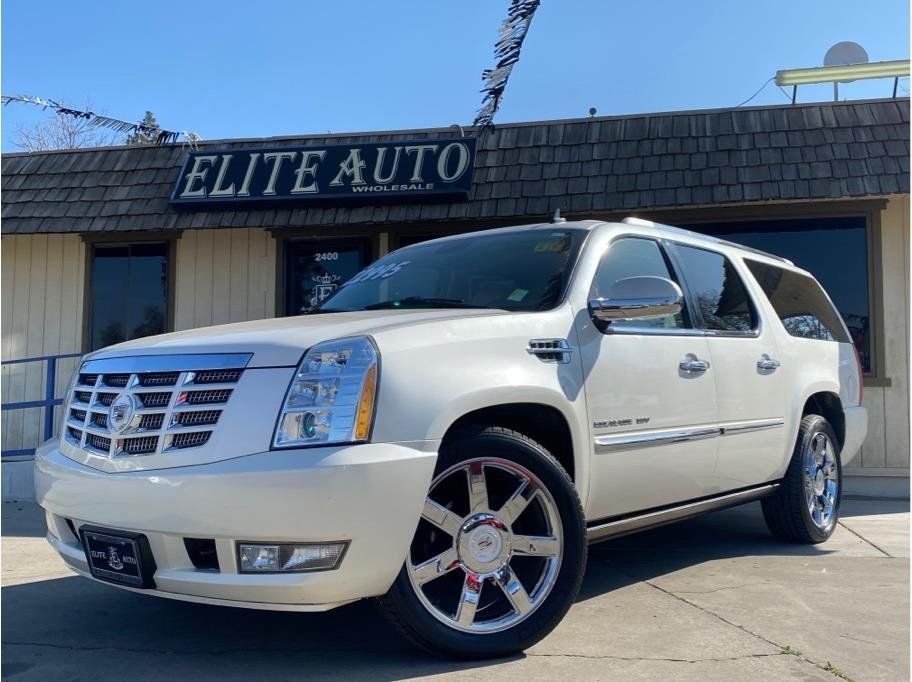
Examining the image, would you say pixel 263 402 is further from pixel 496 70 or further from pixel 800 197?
pixel 496 70

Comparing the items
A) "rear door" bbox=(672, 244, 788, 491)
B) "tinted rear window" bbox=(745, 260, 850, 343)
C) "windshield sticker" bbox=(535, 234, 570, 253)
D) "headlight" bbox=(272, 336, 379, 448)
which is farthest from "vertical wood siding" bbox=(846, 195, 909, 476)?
"headlight" bbox=(272, 336, 379, 448)

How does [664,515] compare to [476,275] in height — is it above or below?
below

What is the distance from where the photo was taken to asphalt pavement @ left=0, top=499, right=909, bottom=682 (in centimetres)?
295

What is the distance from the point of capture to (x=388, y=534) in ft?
8.80

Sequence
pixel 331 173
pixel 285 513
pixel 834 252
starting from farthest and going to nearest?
pixel 331 173 → pixel 834 252 → pixel 285 513

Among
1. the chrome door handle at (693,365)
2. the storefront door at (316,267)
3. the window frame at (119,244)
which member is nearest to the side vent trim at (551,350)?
the chrome door handle at (693,365)

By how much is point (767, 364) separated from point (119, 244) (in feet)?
25.3

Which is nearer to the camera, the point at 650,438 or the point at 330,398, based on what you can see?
the point at 330,398

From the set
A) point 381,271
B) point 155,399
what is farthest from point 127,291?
point 155,399

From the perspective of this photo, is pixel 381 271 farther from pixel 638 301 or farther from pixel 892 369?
pixel 892 369

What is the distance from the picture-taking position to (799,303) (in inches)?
216

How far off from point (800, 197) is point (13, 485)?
7939 millimetres

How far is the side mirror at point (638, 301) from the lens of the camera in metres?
3.46

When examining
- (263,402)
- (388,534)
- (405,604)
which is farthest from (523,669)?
(263,402)
